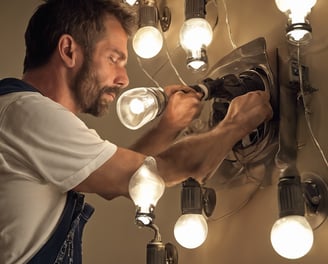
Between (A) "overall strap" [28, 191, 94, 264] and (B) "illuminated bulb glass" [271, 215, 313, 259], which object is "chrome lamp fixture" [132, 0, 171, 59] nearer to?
(A) "overall strap" [28, 191, 94, 264]

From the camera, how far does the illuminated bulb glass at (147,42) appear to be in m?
1.15

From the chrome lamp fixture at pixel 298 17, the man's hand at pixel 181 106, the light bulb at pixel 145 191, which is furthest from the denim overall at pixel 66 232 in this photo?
the chrome lamp fixture at pixel 298 17

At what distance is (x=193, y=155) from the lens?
36.8 inches

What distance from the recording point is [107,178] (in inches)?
35.1

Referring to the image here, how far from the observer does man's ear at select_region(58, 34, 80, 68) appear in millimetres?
1095

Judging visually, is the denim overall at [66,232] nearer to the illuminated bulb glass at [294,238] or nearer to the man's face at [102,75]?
the man's face at [102,75]

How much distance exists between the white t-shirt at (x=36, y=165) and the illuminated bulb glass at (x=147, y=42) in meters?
0.27

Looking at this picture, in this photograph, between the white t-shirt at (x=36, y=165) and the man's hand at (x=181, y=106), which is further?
the man's hand at (x=181, y=106)

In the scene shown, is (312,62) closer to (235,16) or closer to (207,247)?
(235,16)

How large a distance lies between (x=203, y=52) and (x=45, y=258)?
1.26 feet

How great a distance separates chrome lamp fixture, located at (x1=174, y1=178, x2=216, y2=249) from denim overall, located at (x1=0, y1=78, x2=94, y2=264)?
14 cm

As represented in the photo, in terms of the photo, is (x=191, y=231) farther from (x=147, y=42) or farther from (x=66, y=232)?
(x=147, y=42)

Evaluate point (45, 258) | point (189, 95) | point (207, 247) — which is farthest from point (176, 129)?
point (45, 258)

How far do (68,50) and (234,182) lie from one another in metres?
0.34
